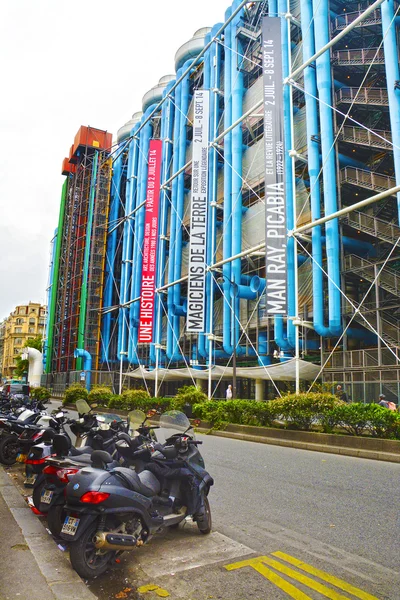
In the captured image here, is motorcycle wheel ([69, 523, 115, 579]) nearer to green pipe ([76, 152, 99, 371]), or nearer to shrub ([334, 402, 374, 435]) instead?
shrub ([334, 402, 374, 435])

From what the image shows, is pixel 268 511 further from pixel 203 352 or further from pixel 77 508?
pixel 203 352

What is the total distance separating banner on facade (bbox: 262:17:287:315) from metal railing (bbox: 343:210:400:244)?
3.53 meters

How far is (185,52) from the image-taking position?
42.2 metres

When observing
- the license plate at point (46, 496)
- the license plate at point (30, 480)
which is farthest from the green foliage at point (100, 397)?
the license plate at point (46, 496)

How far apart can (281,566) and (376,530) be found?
5.43 feet

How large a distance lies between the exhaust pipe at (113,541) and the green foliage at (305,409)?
10.2 metres

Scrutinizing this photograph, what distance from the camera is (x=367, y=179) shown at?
2414 centimetres

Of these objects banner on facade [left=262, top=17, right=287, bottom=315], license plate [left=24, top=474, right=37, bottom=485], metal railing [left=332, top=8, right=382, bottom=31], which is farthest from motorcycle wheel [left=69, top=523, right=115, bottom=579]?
metal railing [left=332, top=8, right=382, bottom=31]

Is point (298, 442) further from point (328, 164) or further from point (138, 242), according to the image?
point (138, 242)

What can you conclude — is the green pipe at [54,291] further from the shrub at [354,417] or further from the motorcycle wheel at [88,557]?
the motorcycle wheel at [88,557]

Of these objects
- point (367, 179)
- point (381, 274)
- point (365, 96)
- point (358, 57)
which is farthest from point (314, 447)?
point (358, 57)

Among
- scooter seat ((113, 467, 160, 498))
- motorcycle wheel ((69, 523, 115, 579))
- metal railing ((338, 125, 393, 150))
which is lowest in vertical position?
motorcycle wheel ((69, 523, 115, 579))

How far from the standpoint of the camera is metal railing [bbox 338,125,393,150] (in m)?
23.6

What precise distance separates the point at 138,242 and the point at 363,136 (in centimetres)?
2266
